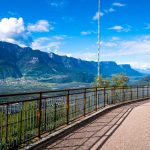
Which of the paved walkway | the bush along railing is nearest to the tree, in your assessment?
the bush along railing

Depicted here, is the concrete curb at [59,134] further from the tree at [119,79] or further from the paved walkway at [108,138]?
the tree at [119,79]

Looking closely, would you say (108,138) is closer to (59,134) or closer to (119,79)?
(59,134)

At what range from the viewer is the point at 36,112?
10469 millimetres

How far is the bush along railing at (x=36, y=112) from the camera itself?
8617mm

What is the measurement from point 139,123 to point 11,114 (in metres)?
7.88

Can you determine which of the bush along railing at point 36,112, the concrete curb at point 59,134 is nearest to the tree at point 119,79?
the bush along railing at point 36,112

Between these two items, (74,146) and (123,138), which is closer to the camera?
(74,146)

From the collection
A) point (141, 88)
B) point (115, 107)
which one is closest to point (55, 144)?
point (115, 107)

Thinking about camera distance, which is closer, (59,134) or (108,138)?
(108,138)

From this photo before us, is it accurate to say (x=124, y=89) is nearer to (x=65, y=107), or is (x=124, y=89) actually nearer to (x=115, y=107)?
(x=115, y=107)

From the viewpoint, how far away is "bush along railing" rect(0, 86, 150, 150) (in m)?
8.62

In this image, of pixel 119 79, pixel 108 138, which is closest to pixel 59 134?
pixel 108 138

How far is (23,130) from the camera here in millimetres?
9836

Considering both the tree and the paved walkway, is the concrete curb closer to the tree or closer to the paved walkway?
the paved walkway
